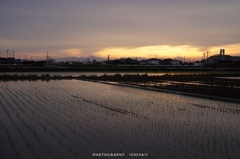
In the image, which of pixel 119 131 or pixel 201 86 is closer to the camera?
pixel 119 131

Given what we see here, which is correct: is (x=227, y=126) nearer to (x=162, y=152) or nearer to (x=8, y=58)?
(x=162, y=152)

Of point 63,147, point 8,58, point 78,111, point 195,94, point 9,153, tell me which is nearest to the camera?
point 9,153

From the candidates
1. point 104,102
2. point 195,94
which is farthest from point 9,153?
point 195,94

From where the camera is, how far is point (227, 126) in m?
7.20

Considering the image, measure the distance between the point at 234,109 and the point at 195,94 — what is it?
4.09m

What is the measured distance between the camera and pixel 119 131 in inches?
260

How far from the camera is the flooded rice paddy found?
5.05 metres

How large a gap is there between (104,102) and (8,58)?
291 ft

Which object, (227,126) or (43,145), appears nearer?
(43,145)

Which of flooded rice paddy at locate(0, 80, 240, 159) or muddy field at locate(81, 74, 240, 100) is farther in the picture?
muddy field at locate(81, 74, 240, 100)

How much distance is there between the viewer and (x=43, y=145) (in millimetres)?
5414

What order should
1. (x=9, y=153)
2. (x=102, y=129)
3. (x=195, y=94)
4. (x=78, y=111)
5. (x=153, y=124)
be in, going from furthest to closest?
(x=195, y=94), (x=78, y=111), (x=153, y=124), (x=102, y=129), (x=9, y=153)

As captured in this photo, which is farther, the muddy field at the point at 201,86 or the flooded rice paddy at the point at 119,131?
the muddy field at the point at 201,86

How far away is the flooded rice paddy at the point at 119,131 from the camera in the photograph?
5.05 m
